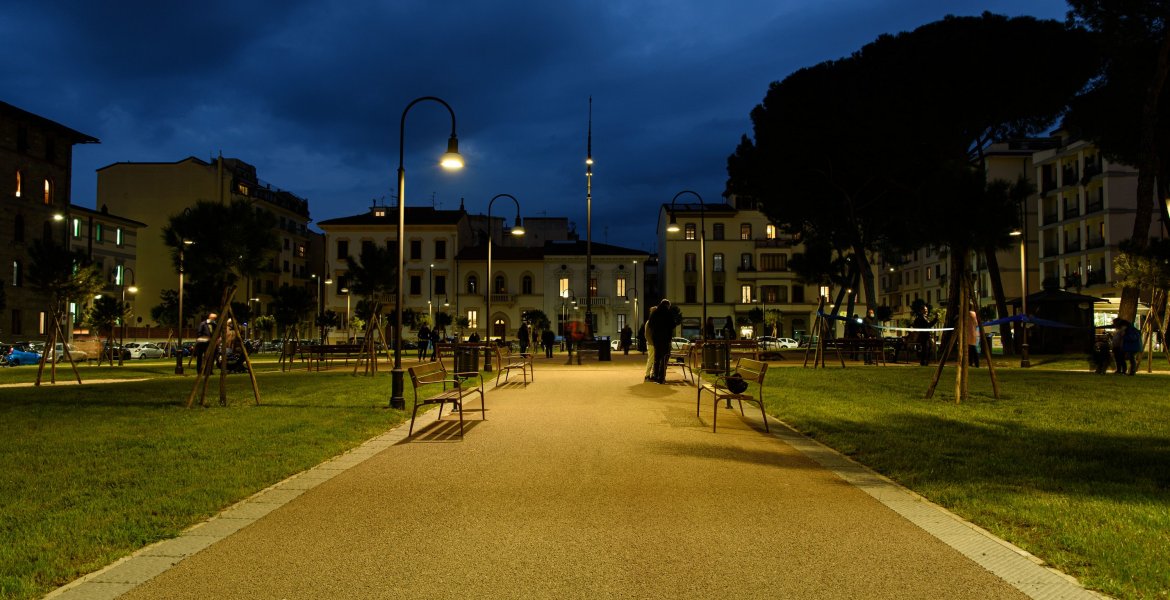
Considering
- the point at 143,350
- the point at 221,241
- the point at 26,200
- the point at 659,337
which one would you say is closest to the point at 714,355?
the point at 659,337

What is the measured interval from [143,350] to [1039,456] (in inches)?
1980

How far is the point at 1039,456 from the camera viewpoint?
25.5 feet

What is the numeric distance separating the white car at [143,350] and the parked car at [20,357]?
6137 mm

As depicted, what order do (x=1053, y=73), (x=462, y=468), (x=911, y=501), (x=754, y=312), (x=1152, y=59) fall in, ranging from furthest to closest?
(x=754, y=312)
(x=1053, y=73)
(x=1152, y=59)
(x=462, y=468)
(x=911, y=501)

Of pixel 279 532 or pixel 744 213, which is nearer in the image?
pixel 279 532

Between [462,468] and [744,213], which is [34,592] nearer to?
[462,468]

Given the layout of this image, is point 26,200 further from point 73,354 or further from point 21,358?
point 73,354

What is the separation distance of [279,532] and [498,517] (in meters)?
1.48

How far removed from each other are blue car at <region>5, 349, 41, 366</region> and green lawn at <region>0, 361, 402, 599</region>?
2669 centimetres

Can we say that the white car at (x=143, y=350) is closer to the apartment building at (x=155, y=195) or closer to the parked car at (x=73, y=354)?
the parked car at (x=73, y=354)

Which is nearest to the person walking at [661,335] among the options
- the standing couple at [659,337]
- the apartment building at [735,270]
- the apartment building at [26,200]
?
the standing couple at [659,337]

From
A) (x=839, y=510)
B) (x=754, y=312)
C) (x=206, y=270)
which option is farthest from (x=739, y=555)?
(x=754, y=312)

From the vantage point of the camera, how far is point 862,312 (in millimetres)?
80062

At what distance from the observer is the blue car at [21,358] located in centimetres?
3673
